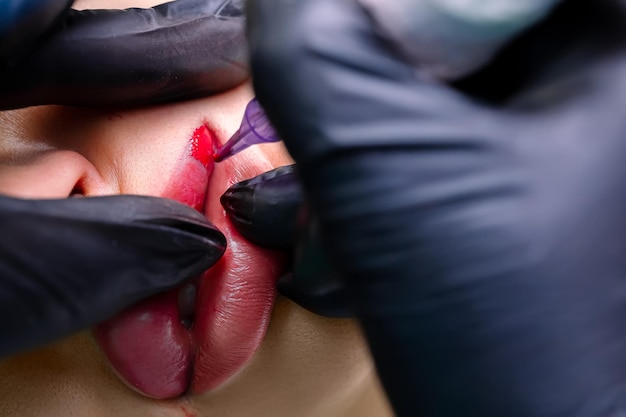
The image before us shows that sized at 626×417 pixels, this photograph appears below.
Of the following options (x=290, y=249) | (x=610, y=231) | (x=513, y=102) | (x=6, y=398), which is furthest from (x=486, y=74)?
(x=6, y=398)

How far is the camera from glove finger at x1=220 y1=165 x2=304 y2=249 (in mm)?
824

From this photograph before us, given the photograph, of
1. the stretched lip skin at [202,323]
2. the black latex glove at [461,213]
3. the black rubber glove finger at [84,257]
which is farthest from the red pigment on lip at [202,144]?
the black latex glove at [461,213]

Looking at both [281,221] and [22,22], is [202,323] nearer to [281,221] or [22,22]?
[281,221]

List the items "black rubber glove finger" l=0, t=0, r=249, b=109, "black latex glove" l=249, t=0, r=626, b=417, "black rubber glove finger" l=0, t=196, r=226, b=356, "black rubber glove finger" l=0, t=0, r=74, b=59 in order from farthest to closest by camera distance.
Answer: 1. "black rubber glove finger" l=0, t=0, r=249, b=109
2. "black rubber glove finger" l=0, t=0, r=74, b=59
3. "black rubber glove finger" l=0, t=196, r=226, b=356
4. "black latex glove" l=249, t=0, r=626, b=417

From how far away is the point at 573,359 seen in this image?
0.49m

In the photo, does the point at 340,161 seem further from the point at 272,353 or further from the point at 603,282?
the point at 272,353

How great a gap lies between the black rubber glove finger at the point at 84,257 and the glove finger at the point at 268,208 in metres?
0.07

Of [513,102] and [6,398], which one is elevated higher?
[513,102]

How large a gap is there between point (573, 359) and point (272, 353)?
0.49 m

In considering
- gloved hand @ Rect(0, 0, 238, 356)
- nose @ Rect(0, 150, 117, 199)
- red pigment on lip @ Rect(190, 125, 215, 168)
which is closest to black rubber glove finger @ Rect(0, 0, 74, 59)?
gloved hand @ Rect(0, 0, 238, 356)

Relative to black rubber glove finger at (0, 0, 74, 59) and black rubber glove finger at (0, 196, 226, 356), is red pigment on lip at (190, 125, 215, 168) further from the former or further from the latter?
black rubber glove finger at (0, 0, 74, 59)

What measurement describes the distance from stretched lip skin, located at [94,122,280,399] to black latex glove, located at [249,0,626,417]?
0.37 m

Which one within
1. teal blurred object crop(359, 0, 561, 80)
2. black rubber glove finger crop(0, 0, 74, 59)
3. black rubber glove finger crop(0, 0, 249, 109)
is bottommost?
black rubber glove finger crop(0, 0, 249, 109)

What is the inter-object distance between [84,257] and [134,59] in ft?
1.08
